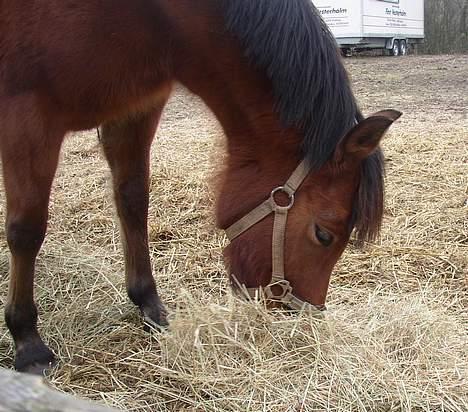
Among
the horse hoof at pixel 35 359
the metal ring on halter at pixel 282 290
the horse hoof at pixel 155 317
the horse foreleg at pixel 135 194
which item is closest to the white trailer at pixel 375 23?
the horse foreleg at pixel 135 194

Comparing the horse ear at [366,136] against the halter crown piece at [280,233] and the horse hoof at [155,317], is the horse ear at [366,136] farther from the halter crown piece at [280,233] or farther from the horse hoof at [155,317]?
the horse hoof at [155,317]

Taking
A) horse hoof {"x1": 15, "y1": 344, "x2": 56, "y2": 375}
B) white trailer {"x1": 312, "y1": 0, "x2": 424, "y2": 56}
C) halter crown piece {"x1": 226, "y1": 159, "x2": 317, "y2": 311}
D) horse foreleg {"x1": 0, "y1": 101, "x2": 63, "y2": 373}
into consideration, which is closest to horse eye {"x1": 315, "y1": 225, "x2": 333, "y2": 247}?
halter crown piece {"x1": 226, "y1": 159, "x2": 317, "y2": 311}

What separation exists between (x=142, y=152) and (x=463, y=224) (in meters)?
2.04

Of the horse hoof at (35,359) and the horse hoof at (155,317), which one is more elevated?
the horse hoof at (35,359)

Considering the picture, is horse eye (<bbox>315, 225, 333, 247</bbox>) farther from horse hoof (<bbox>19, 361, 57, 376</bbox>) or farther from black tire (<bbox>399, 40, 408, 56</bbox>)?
black tire (<bbox>399, 40, 408, 56</bbox>)

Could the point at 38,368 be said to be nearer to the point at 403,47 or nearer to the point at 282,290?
the point at 282,290

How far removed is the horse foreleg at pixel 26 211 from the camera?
2182 mm

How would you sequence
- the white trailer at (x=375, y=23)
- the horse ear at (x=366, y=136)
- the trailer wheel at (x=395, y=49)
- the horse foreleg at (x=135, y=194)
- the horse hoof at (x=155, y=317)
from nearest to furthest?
the horse ear at (x=366, y=136) → the horse hoof at (x=155, y=317) → the horse foreleg at (x=135, y=194) → the white trailer at (x=375, y=23) → the trailer wheel at (x=395, y=49)

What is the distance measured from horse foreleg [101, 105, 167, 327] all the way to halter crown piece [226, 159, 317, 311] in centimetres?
71

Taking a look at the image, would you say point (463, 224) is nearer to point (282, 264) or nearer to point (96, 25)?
point (282, 264)

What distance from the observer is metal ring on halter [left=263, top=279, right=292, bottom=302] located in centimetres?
219

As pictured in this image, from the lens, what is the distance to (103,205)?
4160 mm

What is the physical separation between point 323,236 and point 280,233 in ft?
0.49

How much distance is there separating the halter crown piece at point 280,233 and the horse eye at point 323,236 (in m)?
0.12
